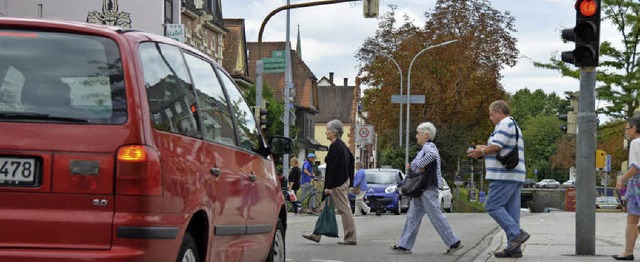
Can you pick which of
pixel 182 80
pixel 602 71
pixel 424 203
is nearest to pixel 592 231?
pixel 424 203

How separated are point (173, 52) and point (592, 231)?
24.3 ft

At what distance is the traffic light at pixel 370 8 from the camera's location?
28094 millimetres

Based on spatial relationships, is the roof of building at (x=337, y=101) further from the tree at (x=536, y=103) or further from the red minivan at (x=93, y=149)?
the red minivan at (x=93, y=149)

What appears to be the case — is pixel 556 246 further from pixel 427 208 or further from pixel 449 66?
pixel 449 66

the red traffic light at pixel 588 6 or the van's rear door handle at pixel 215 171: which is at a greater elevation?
the red traffic light at pixel 588 6

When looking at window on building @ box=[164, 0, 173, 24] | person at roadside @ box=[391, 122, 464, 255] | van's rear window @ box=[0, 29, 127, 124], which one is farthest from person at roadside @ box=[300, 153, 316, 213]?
van's rear window @ box=[0, 29, 127, 124]

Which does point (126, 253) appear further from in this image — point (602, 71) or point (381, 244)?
point (602, 71)

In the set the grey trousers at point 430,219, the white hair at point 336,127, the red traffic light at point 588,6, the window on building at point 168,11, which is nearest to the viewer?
the red traffic light at point 588,6

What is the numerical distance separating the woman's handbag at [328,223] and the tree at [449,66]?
4382 cm

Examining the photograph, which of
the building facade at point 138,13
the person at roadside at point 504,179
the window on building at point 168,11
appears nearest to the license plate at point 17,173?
the person at roadside at point 504,179

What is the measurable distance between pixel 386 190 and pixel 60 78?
1148 inches

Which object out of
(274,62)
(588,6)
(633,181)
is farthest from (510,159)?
(274,62)

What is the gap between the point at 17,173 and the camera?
18.6ft

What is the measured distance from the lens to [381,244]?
642 inches
